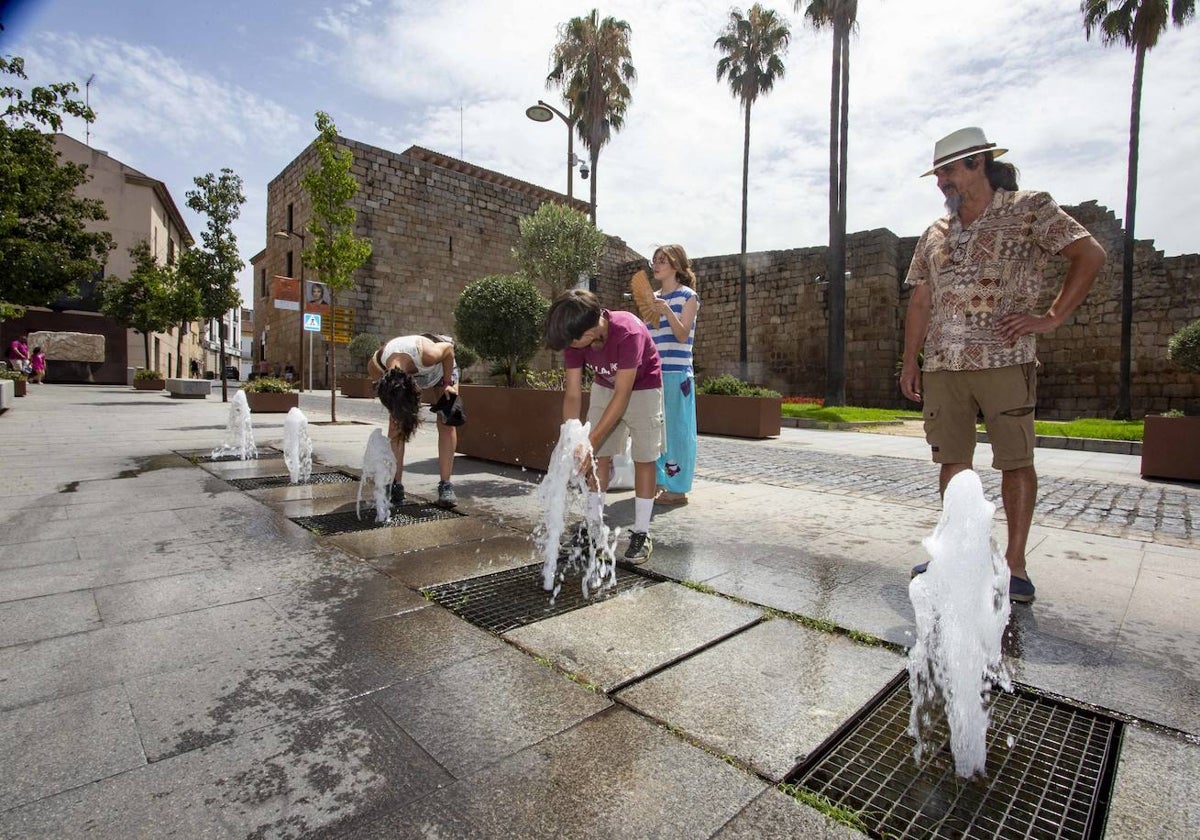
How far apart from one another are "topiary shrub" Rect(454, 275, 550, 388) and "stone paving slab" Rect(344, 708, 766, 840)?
20.8 feet

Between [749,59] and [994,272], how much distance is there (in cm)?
2337

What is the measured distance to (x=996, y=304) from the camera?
261 centimetres

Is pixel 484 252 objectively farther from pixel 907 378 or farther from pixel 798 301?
pixel 907 378

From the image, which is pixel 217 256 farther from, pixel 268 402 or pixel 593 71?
pixel 593 71

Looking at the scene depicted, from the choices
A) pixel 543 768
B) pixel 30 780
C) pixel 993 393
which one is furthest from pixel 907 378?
pixel 30 780

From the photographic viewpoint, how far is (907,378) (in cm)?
310

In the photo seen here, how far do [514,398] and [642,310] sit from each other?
203 cm

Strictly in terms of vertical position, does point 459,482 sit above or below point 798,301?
below

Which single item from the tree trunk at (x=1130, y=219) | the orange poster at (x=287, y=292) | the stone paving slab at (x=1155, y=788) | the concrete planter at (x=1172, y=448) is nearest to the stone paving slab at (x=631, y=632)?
the stone paving slab at (x=1155, y=788)

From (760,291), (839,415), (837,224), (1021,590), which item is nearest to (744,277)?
(760,291)

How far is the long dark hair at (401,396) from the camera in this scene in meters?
3.92

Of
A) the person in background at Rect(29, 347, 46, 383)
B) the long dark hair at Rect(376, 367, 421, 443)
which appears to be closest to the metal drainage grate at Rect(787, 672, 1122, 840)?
the long dark hair at Rect(376, 367, 421, 443)

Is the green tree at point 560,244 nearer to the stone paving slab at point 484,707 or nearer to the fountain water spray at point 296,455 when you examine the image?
the fountain water spray at point 296,455

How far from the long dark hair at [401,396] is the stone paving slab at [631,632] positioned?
6.80 feet
